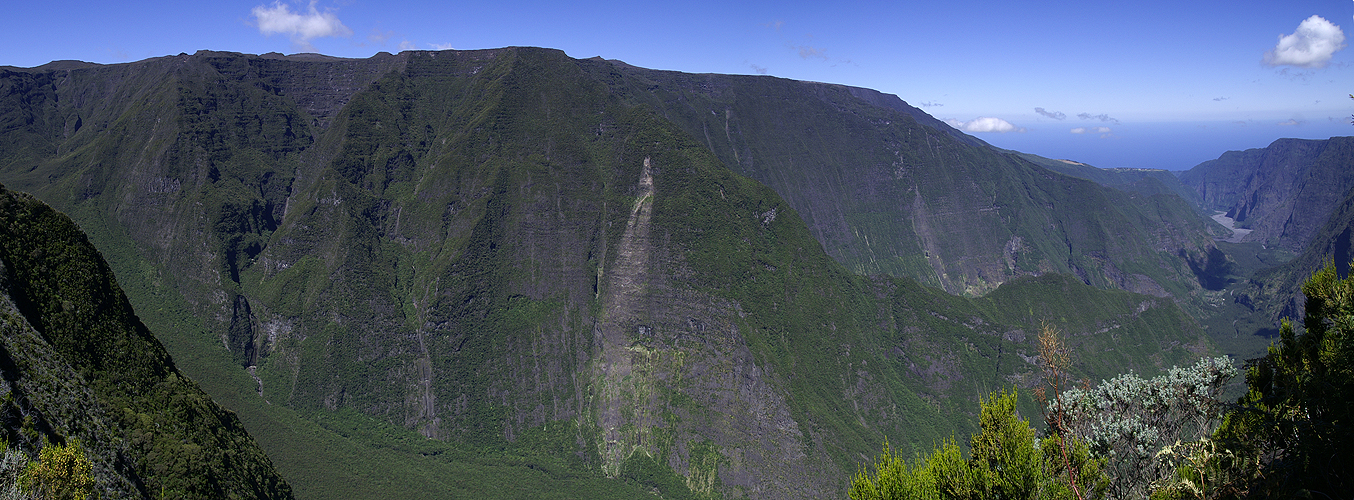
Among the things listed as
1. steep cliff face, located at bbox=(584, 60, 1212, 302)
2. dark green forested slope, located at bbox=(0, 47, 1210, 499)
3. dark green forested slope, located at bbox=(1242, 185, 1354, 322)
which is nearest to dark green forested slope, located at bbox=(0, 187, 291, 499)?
dark green forested slope, located at bbox=(0, 47, 1210, 499)

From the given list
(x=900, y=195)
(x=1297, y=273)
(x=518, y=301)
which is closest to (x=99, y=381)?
(x=518, y=301)

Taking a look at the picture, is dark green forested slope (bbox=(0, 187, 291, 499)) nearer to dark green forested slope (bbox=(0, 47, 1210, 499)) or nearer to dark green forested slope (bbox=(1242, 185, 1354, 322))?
dark green forested slope (bbox=(0, 47, 1210, 499))

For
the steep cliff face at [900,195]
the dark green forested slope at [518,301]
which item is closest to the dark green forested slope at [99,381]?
the dark green forested slope at [518,301]

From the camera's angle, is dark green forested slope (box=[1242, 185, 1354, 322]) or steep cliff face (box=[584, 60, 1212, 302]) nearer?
dark green forested slope (box=[1242, 185, 1354, 322])

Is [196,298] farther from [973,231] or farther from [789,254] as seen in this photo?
[973,231]

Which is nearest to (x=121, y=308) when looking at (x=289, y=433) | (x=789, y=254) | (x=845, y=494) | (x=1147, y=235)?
(x=289, y=433)

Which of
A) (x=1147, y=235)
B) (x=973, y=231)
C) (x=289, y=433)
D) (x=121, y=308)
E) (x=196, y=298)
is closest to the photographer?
(x=121, y=308)
